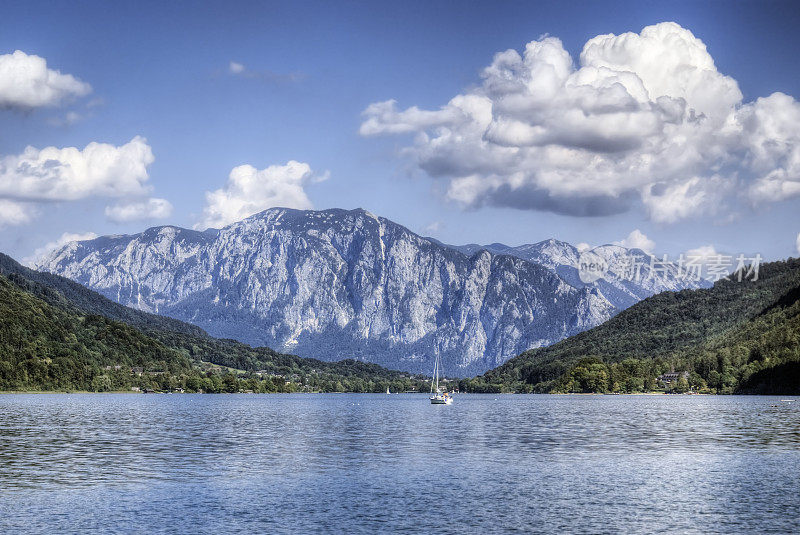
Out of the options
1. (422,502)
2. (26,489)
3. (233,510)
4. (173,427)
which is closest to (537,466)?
(422,502)

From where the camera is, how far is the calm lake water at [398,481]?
50.9 meters

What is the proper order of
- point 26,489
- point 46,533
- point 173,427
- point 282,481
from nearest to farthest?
point 46,533 → point 26,489 → point 282,481 → point 173,427

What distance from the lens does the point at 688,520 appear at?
51531 millimetres

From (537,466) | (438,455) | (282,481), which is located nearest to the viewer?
(282,481)

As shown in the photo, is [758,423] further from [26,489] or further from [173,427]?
[26,489]

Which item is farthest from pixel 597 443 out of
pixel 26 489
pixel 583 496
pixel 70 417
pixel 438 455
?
pixel 70 417

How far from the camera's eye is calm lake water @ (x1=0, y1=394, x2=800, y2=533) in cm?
5091

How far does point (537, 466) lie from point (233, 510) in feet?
117

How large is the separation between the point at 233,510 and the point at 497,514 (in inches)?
709

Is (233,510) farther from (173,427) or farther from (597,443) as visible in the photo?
(173,427)

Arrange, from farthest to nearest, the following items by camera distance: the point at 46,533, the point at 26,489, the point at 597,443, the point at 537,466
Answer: the point at 597,443, the point at 537,466, the point at 26,489, the point at 46,533

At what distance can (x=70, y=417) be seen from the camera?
155 meters

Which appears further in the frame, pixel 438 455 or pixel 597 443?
pixel 597 443

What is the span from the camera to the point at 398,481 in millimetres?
68688
